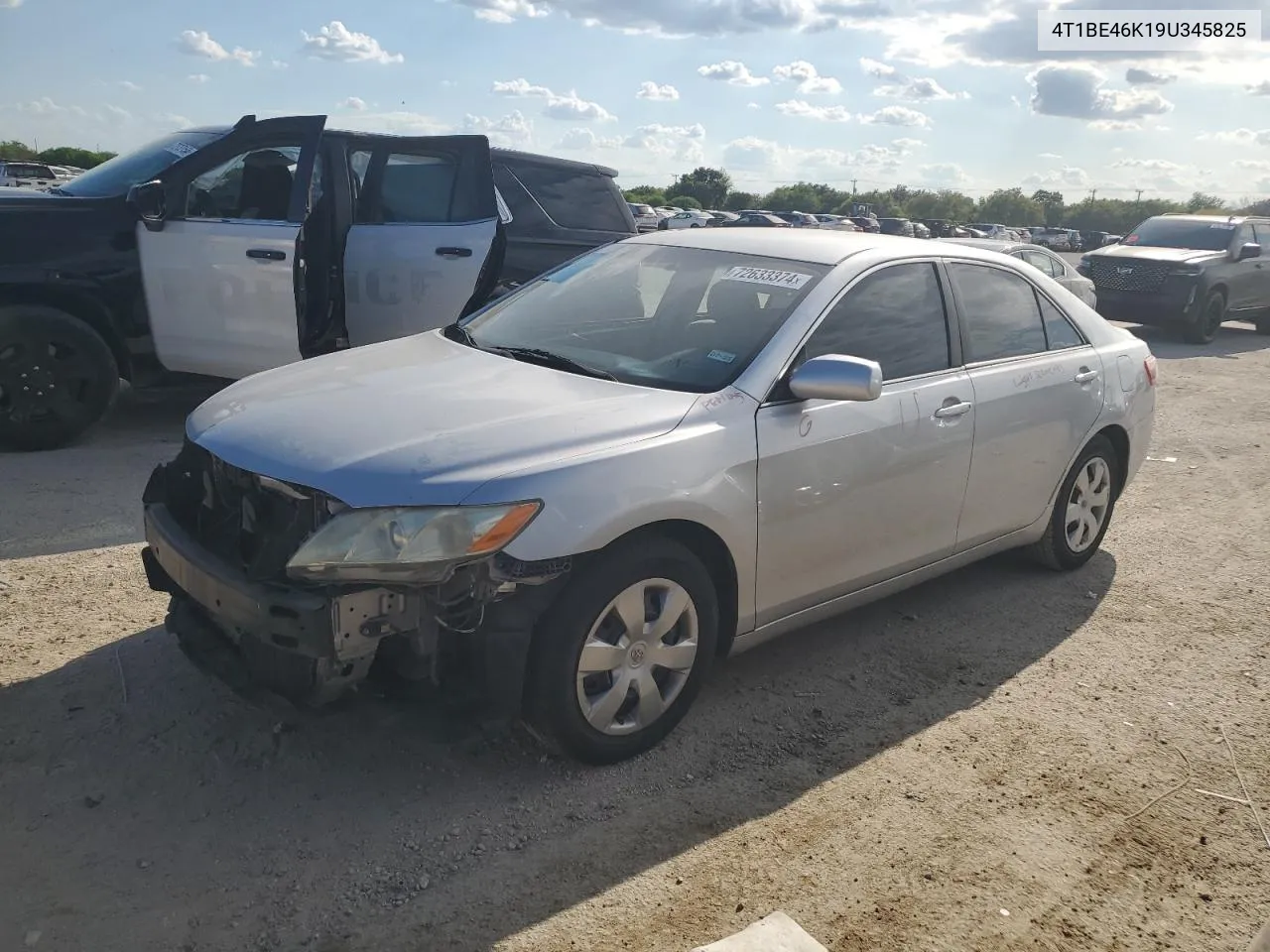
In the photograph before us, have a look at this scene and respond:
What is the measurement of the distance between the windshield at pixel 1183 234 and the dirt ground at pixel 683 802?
13017 mm

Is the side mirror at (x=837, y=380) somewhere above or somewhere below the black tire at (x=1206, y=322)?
above

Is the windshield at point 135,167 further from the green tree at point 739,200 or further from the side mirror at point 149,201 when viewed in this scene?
the green tree at point 739,200

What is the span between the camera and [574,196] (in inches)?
322

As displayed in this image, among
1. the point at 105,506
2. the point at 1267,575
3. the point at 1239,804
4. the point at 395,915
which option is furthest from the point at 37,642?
the point at 1267,575

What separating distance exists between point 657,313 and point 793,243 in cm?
67

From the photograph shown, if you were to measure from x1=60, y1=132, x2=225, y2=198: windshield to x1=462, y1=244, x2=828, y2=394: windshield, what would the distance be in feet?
11.3

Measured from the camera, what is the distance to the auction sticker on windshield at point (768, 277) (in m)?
3.99

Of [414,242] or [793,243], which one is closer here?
[793,243]

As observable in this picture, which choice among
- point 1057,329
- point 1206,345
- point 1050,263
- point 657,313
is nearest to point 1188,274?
point 1206,345

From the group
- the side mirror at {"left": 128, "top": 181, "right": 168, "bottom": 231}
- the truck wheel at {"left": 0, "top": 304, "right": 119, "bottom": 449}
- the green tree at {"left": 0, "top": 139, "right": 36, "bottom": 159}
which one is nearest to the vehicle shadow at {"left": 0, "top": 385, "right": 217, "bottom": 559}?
the truck wheel at {"left": 0, "top": 304, "right": 119, "bottom": 449}

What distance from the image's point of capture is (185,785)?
10.5 feet

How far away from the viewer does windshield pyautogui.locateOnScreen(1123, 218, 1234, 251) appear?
1584 centimetres

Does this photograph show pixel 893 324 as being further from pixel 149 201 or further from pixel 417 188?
pixel 149 201

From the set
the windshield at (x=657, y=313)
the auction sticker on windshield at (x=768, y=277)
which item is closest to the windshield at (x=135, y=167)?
the windshield at (x=657, y=313)
